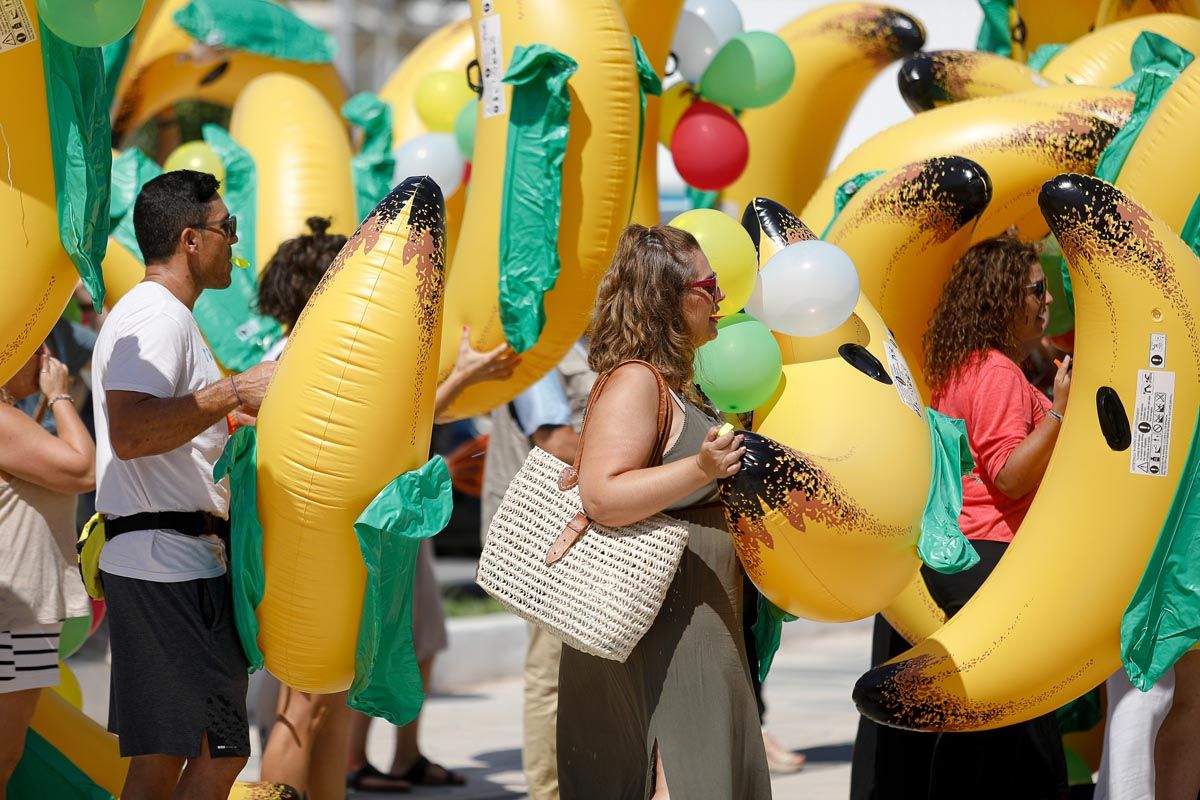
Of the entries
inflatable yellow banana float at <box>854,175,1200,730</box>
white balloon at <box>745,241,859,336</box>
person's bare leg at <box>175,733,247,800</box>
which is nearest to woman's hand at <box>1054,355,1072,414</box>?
inflatable yellow banana float at <box>854,175,1200,730</box>

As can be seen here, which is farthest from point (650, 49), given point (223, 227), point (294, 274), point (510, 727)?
point (510, 727)

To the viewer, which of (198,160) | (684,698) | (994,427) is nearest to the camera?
(684,698)

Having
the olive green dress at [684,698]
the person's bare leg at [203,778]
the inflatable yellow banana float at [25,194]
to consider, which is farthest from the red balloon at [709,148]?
the person's bare leg at [203,778]

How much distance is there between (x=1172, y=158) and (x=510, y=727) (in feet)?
12.3

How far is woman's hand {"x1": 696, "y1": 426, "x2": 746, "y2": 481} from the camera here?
2.66 meters

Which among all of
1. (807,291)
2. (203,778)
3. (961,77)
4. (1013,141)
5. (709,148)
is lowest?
(203,778)

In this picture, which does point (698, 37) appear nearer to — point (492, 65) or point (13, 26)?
point (492, 65)

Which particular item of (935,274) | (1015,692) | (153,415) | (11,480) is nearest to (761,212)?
(935,274)

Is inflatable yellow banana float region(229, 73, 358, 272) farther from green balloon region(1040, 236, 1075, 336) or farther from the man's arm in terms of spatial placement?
green balloon region(1040, 236, 1075, 336)

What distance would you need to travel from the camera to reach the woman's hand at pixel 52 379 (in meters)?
3.63

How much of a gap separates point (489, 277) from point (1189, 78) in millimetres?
1781

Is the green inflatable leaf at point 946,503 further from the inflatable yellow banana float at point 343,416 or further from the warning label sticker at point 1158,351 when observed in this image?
the inflatable yellow banana float at point 343,416

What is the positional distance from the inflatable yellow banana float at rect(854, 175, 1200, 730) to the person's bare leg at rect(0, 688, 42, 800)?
1905 mm

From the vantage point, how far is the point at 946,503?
10.1ft
